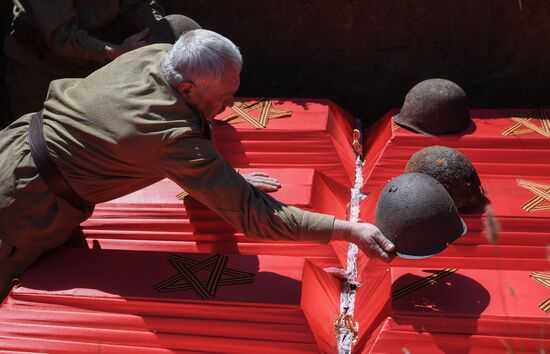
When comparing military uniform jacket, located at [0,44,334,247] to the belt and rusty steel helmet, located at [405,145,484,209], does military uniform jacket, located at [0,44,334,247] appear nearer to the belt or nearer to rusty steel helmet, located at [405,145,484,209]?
the belt

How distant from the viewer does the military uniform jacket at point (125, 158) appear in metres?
3.12

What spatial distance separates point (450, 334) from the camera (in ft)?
10.8

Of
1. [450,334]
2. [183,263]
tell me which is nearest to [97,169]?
[183,263]

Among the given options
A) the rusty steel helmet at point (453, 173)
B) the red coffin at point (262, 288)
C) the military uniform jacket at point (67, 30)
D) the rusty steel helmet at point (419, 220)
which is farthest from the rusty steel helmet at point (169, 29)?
the rusty steel helmet at point (419, 220)

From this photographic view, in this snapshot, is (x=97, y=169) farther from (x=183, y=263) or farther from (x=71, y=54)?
(x=71, y=54)

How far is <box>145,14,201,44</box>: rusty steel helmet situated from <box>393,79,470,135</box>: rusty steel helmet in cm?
148

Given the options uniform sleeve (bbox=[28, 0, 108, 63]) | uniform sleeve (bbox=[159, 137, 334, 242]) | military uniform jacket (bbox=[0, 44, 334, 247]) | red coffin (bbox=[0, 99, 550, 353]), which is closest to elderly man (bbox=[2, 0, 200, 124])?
uniform sleeve (bbox=[28, 0, 108, 63])

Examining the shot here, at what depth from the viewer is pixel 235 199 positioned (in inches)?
122

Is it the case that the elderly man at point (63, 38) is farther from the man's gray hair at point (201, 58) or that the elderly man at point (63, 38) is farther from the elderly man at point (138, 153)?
the man's gray hair at point (201, 58)

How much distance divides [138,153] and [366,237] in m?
0.95

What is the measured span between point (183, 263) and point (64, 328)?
0.59 metres

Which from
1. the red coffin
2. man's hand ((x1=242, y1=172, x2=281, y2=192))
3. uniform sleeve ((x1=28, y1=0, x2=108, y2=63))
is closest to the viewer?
the red coffin

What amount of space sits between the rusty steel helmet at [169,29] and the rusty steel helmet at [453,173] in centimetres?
163

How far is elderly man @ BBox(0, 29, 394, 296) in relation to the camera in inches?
123
